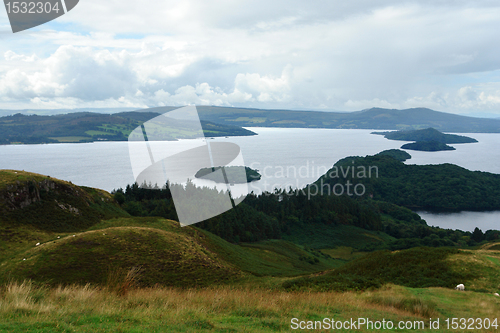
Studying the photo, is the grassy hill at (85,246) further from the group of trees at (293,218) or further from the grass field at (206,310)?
the group of trees at (293,218)

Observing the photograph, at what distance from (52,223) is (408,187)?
184 m

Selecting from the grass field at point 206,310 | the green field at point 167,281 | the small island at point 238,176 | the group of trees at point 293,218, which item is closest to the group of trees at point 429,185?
the small island at point 238,176

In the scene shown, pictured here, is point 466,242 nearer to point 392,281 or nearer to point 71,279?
point 392,281

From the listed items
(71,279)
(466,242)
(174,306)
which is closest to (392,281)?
(174,306)

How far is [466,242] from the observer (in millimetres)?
85250

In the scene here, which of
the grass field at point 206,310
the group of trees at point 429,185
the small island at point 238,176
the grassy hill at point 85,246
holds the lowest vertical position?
the group of trees at point 429,185

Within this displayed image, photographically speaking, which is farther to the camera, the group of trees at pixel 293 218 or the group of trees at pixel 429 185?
the group of trees at pixel 429 185

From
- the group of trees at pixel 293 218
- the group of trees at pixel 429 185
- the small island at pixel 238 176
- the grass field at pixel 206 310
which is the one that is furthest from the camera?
the group of trees at pixel 429 185

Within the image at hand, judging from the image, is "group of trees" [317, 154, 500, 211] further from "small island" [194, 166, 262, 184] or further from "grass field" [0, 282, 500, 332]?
"grass field" [0, 282, 500, 332]

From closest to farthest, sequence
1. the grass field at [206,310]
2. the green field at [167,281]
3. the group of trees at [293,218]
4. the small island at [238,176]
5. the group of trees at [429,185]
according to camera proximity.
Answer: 1. the grass field at [206,310]
2. the green field at [167,281]
3. the group of trees at [293,218]
4. the small island at [238,176]
5. the group of trees at [429,185]
